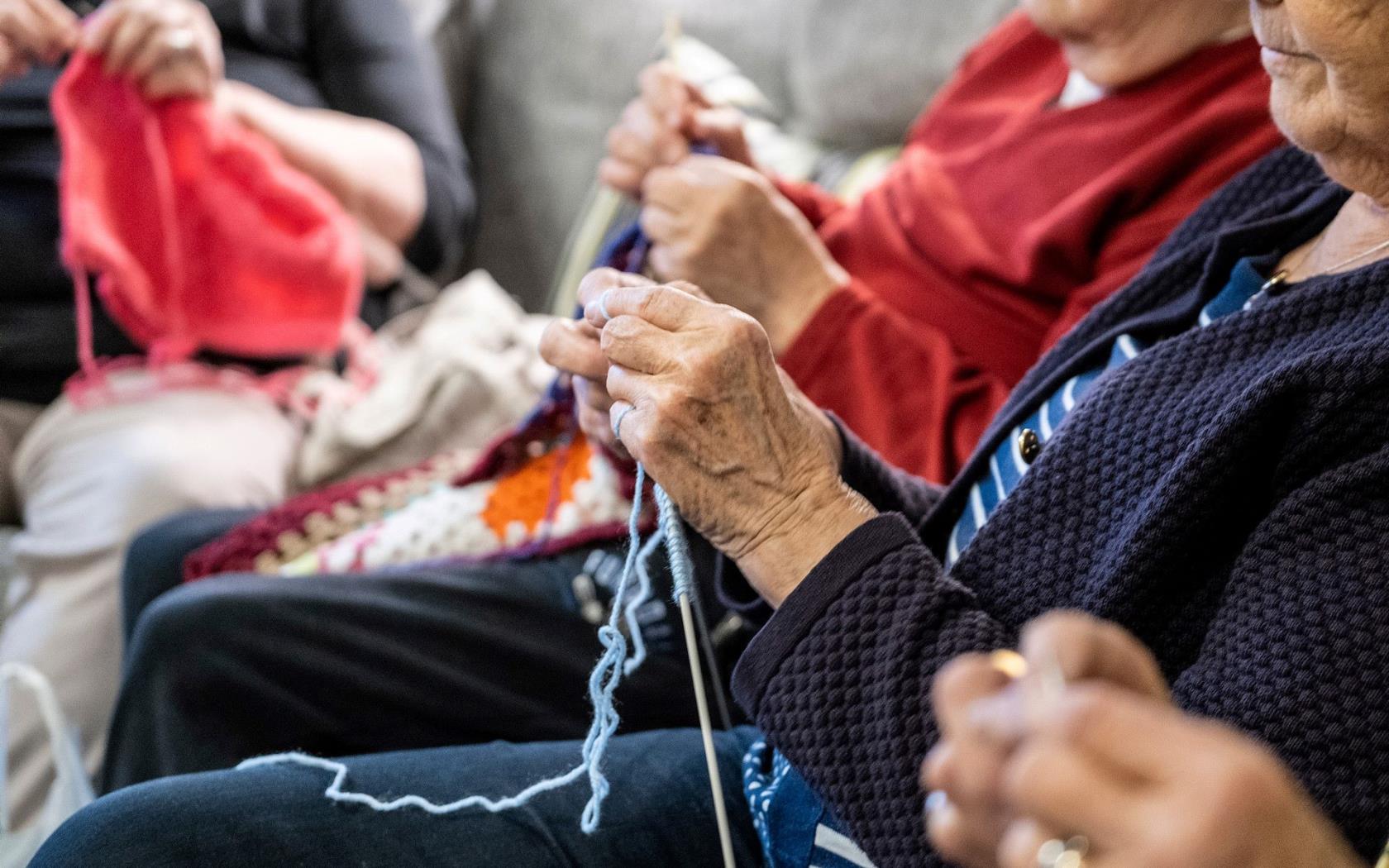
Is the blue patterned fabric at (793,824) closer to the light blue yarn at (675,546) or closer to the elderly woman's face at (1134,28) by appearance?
the light blue yarn at (675,546)

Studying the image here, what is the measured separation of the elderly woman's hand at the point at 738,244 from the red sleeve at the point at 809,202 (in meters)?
0.17

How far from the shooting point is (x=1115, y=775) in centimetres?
37

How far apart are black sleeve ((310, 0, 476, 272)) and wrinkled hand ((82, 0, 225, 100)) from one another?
0.30 metres

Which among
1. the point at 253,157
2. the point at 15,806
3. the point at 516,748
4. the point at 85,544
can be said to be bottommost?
the point at 15,806

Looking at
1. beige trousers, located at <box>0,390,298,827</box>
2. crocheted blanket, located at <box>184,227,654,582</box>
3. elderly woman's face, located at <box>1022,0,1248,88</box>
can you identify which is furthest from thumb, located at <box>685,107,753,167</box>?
beige trousers, located at <box>0,390,298,827</box>

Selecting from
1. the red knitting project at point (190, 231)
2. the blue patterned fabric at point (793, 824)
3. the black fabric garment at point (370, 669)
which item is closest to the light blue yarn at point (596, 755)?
the blue patterned fabric at point (793, 824)

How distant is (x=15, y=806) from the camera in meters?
1.09

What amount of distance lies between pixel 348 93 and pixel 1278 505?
1.40 metres

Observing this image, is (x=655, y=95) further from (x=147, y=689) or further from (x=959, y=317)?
(x=147, y=689)

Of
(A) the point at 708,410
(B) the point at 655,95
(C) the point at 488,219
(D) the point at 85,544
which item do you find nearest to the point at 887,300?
(B) the point at 655,95

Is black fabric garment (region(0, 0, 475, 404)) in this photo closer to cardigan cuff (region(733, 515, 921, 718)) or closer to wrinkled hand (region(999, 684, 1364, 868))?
cardigan cuff (region(733, 515, 921, 718))

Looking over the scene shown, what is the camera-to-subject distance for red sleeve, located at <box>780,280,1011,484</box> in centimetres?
100

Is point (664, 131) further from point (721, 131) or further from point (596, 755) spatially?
point (596, 755)

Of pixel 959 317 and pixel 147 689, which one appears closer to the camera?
pixel 147 689
